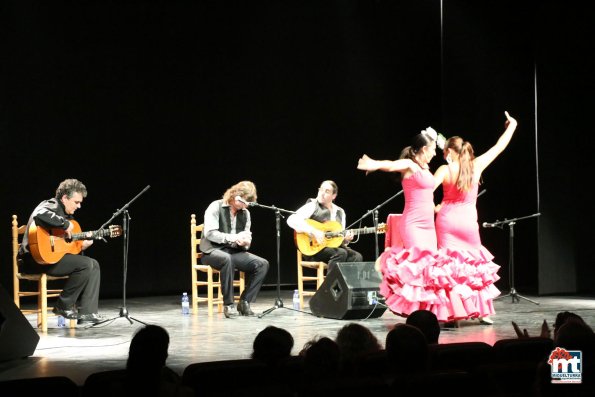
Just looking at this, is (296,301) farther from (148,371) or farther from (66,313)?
(148,371)

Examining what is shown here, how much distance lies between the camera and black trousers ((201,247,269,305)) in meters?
7.25

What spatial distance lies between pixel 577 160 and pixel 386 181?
2497 millimetres

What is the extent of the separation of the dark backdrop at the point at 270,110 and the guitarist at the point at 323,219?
1628mm

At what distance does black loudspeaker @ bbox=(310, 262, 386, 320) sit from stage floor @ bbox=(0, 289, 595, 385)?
3.2 inches

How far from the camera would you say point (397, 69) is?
1039 cm

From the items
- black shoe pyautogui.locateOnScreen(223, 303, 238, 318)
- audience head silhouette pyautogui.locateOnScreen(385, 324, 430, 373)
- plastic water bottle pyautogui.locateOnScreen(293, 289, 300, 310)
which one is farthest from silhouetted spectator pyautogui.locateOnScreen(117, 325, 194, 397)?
plastic water bottle pyautogui.locateOnScreen(293, 289, 300, 310)

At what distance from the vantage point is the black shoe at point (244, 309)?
23.7 ft

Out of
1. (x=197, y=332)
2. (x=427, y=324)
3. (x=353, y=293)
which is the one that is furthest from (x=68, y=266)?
(x=427, y=324)

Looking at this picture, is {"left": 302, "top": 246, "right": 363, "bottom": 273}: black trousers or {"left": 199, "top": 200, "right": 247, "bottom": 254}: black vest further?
{"left": 302, "top": 246, "right": 363, "bottom": 273}: black trousers

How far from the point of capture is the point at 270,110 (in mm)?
9570

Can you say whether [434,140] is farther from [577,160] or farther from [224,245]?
[577,160]

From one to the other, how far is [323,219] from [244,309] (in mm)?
1371

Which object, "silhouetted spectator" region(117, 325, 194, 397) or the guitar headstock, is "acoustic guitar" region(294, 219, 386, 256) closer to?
the guitar headstock

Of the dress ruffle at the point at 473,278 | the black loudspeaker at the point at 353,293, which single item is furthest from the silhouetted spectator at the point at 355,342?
the black loudspeaker at the point at 353,293
